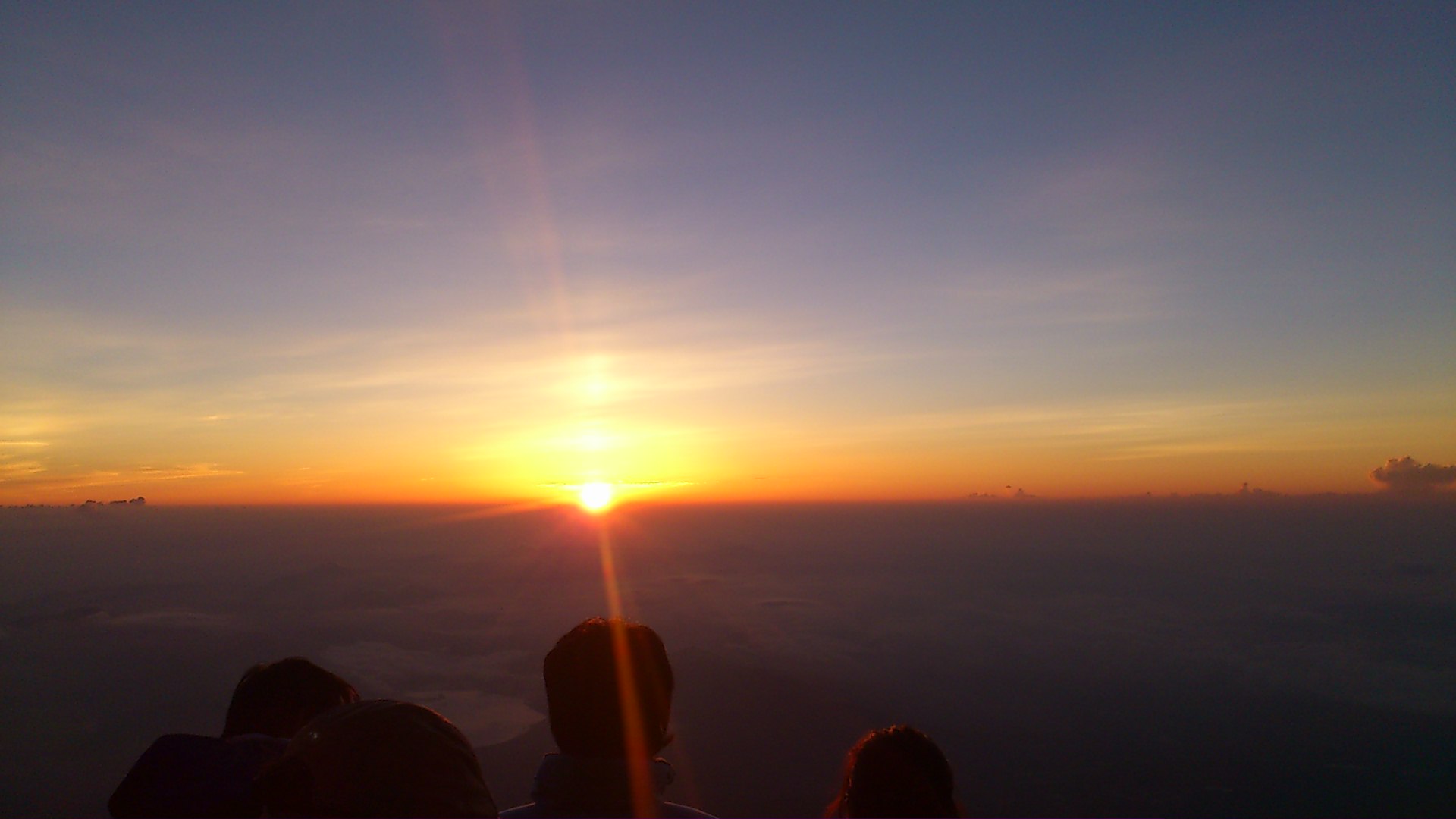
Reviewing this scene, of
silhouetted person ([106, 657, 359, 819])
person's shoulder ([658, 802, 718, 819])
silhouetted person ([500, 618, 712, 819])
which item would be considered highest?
silhouetted person ([106, 657, 359, 819])

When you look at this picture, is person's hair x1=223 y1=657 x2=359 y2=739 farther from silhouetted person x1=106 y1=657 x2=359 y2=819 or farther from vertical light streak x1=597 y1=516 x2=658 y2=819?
silhouetted person x1=106 y1=657 x2=359 y2=819

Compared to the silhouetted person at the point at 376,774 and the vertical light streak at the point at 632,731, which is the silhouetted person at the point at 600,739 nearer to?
the vertical light streak at the point at 632,731

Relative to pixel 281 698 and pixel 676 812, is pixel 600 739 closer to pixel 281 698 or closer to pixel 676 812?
pixel 676 812

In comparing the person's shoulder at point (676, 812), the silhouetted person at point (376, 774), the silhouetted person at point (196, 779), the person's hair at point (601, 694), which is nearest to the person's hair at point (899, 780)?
the person's shoulder at point (676, 812)

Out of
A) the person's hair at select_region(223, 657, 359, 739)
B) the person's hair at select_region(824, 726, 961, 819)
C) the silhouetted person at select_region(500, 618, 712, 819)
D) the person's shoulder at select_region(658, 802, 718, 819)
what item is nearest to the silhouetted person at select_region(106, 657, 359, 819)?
the silhouetted person at select_region(500, 618, 712, 819)

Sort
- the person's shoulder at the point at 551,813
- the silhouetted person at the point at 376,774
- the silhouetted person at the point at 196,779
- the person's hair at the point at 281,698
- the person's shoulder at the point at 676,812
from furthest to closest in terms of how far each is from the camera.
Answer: the person's hair at the point at 281,698
the person's shoulder at the point at 676,812
the person's shoulder at the point at 551,813
the silhouetted person at the point at 196,779
the silhouetted person at the point at 376,774

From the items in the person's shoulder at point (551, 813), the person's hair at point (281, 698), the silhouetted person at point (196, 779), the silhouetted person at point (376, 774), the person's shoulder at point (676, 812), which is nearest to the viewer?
the silhouetted person at point (376, 774)
